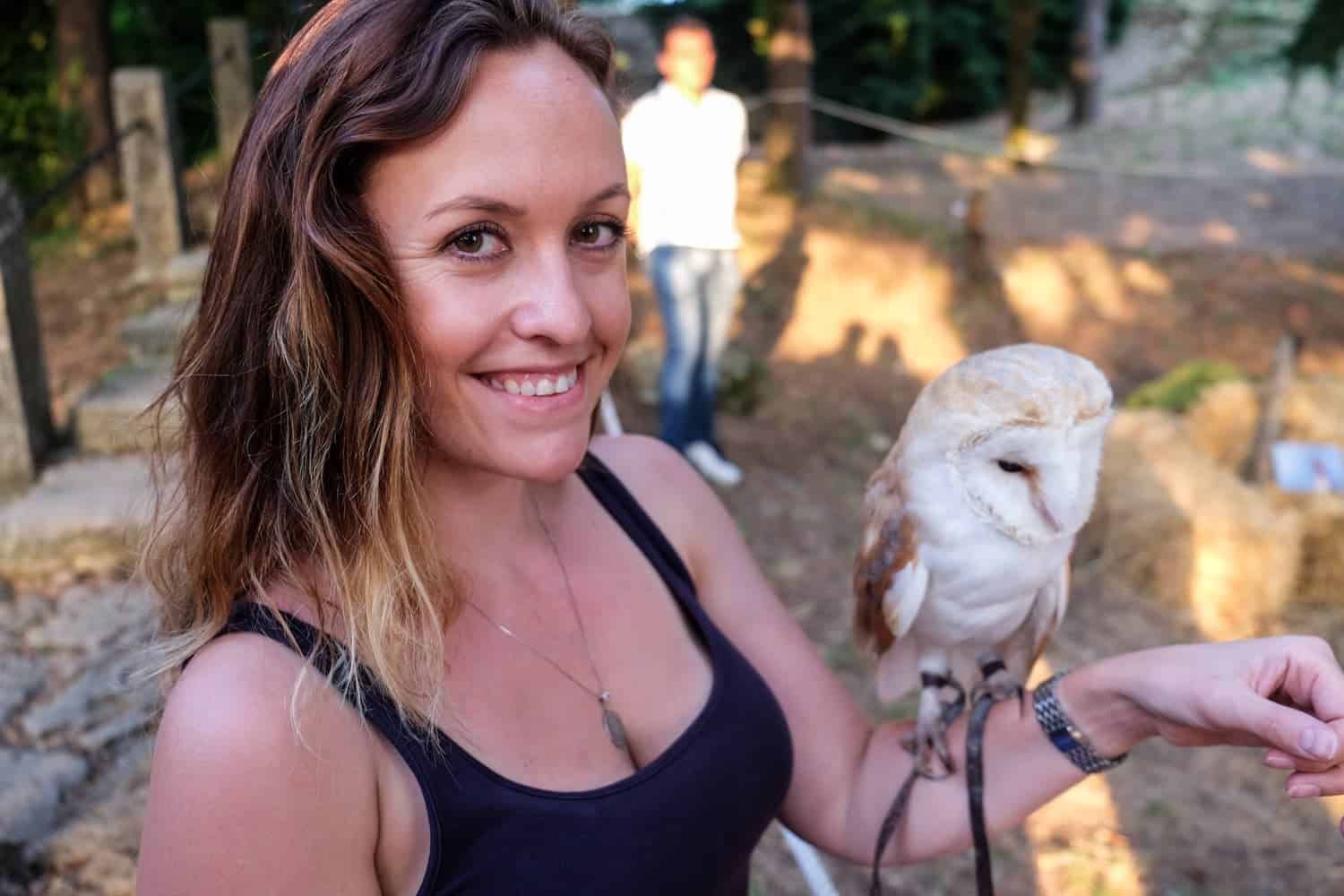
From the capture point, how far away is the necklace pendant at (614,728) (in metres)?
1.12

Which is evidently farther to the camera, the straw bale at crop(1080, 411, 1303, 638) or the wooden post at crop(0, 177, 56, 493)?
the straw bale at crop(1080, 411, 1303, 638)

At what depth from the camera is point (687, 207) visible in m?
4.54

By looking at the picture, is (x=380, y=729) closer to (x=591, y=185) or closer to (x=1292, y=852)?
(x=591, y=185)

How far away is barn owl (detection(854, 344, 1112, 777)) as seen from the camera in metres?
1.16

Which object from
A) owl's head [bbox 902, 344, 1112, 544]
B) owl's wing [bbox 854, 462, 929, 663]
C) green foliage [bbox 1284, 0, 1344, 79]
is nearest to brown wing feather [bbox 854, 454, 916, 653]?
owl's wing [bbox 854, 462, 929, 663]

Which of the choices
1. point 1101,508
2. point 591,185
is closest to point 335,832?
point 591,185

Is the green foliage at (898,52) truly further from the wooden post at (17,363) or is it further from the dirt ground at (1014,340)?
the wooden post at (17,363)

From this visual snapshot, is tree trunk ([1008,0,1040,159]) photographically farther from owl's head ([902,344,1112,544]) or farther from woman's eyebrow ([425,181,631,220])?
A: woman's eyebrow ([425,181,631,220])

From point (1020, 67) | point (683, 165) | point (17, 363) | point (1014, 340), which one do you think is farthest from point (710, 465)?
point (1020, 67)

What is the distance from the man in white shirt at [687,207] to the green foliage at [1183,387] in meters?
2.00

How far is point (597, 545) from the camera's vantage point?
1304 mm

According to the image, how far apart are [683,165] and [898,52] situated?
28.5 feet

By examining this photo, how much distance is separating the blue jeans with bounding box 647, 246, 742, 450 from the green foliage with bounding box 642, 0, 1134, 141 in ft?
25.7

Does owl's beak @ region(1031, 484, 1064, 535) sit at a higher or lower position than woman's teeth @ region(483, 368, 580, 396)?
lower
